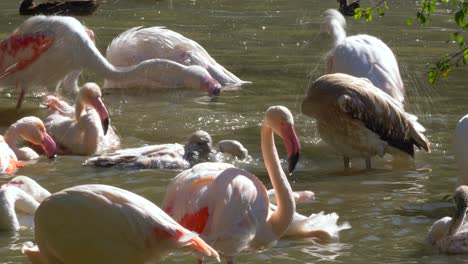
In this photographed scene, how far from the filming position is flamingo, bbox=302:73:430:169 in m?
9.15

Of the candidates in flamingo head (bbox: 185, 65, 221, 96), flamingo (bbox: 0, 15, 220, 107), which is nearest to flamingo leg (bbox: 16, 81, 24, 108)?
flamingo (bbox: 0, 15, 220, 107)

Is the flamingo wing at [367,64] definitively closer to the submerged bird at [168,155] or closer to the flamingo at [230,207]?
the submerged bird at [168,155]

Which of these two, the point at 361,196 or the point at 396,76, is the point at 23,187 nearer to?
the point at 361,196

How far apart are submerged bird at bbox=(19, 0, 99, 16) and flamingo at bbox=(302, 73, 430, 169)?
8.49 metres

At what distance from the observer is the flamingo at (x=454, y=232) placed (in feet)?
22.2

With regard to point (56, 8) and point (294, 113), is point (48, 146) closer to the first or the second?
point (294, 113)

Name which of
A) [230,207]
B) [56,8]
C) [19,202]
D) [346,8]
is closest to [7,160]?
[19,202]

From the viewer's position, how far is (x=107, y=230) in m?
5.71

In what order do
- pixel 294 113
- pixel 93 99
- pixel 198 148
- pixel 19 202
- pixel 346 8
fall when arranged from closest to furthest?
pixel 19 202 < pixel 198 148 < pixel 93 99 < pixel 294 113 < pixel 346 8

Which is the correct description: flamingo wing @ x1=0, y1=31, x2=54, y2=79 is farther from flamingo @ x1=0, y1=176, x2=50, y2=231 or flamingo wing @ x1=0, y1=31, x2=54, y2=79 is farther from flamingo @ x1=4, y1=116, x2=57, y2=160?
flamingo @ x1=0, y1=176, x2=50, y2=231

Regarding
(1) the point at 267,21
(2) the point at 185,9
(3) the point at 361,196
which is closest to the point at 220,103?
(3) the point at 361,196

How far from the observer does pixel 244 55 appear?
1483 cm

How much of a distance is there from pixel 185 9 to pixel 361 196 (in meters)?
10.7

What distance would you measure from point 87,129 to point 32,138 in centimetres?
49
